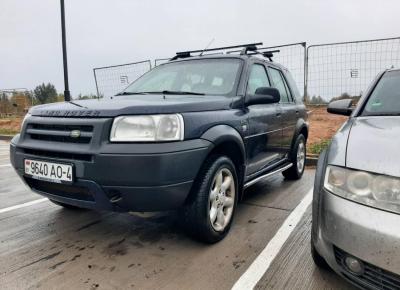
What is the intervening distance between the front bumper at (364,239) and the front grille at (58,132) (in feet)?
5.34

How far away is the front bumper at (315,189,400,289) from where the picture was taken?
1.59 meters

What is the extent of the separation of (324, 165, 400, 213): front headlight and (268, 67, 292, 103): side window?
264 centimetres

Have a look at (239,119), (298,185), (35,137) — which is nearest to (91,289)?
(35,137)

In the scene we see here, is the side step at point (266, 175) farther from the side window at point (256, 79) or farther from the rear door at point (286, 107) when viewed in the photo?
the side window at point (256, 79)

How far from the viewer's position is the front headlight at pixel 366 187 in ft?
5.46

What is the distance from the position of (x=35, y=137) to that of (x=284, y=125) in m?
2.83

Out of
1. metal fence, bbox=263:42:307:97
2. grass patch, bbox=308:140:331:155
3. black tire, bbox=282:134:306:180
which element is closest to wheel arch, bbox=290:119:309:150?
black tire, bbox=282:134:306:180

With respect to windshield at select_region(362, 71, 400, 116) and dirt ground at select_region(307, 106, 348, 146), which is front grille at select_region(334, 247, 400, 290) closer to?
windshield at select_region(362, 71, 400, 116)

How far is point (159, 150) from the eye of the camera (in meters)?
2.30

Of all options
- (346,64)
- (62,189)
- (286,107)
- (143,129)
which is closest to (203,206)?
(143,129)

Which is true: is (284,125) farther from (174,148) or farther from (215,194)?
(174,148)

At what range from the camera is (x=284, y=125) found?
4340 millimetres

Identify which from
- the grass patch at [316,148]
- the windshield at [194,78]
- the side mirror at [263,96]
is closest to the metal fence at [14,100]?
the grass patch at [316,148]

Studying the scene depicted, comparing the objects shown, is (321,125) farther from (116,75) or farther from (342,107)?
(116,75)
